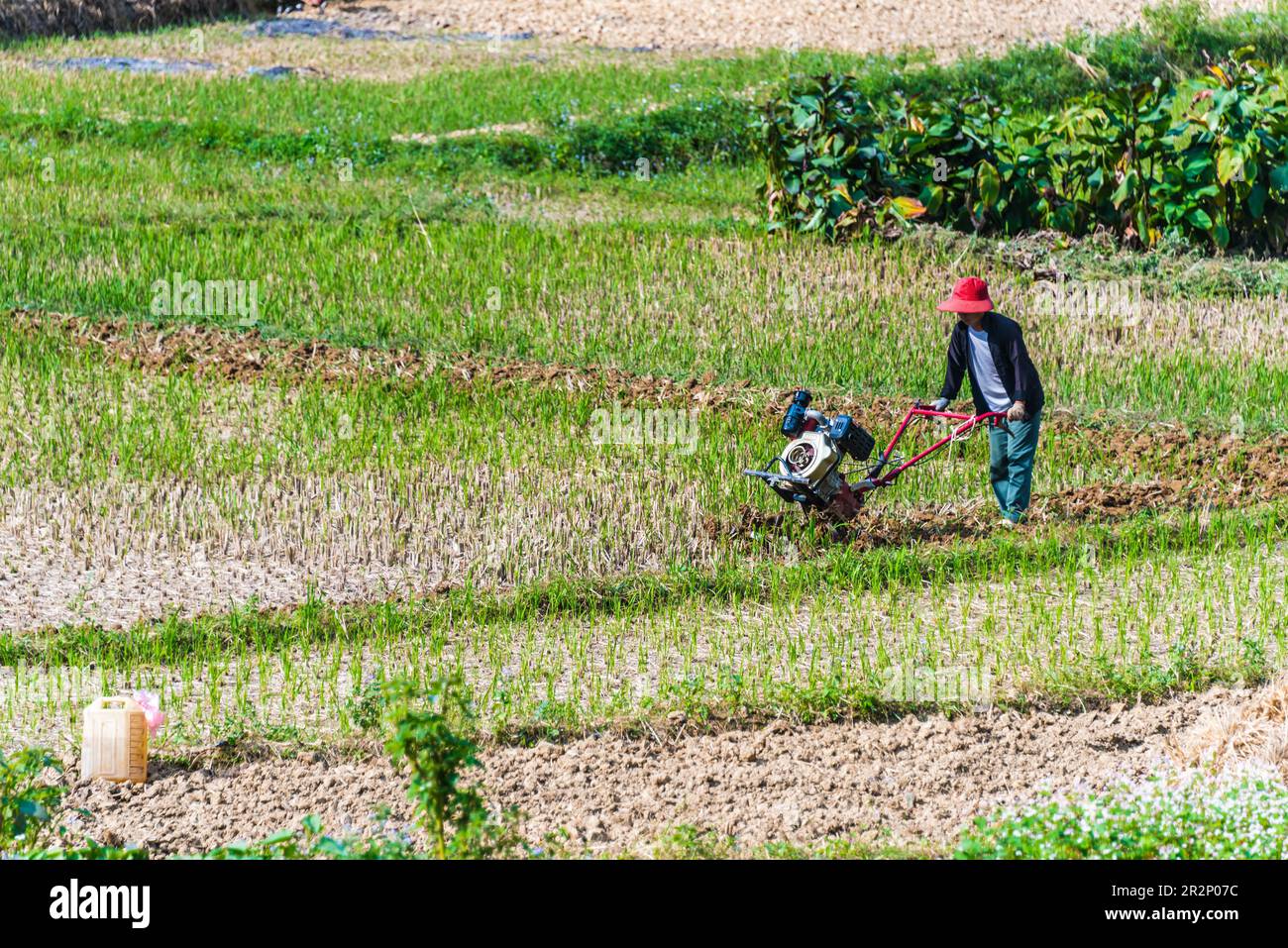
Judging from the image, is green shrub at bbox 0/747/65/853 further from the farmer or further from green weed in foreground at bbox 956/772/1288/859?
the farmer

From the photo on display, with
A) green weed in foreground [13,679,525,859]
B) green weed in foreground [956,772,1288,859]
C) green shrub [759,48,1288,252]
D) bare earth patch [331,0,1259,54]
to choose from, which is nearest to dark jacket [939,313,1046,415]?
green weed in foreground [956,772,1288,859]

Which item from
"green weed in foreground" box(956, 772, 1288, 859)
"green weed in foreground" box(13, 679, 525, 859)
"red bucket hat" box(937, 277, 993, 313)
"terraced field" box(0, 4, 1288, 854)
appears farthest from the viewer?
"red bucket hat" box(937, 277, 993, 313)

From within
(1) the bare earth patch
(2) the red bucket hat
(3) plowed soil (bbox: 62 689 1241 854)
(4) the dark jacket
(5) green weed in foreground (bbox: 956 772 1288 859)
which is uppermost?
(1) the bare earth patch

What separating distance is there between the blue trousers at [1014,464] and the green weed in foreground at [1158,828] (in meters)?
2.75

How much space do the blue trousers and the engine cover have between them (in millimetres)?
960

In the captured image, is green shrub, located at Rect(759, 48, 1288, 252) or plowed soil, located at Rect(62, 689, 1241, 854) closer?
plowed soil, located at Rect(62, 689, 1241, 854)

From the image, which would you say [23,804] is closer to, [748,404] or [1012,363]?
[1012,363]

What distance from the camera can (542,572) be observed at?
6754mm

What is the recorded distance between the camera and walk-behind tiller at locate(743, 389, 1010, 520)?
21.5 feet

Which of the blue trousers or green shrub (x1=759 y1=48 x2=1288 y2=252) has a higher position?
green shrub (x1=759 y1=48 x2=1288 y2=252)

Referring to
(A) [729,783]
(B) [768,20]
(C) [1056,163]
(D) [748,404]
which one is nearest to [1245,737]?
(A) [729,783]

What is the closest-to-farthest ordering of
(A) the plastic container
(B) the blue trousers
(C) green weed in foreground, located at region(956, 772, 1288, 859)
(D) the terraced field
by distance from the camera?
(C) green weed in foreground, located at region(956, 772, 1288, 859)
(A) the plastic container
(D) the terraced field
(B) the blue trousers

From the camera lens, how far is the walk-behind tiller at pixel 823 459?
657 cm

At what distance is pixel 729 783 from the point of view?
16.5 ft
